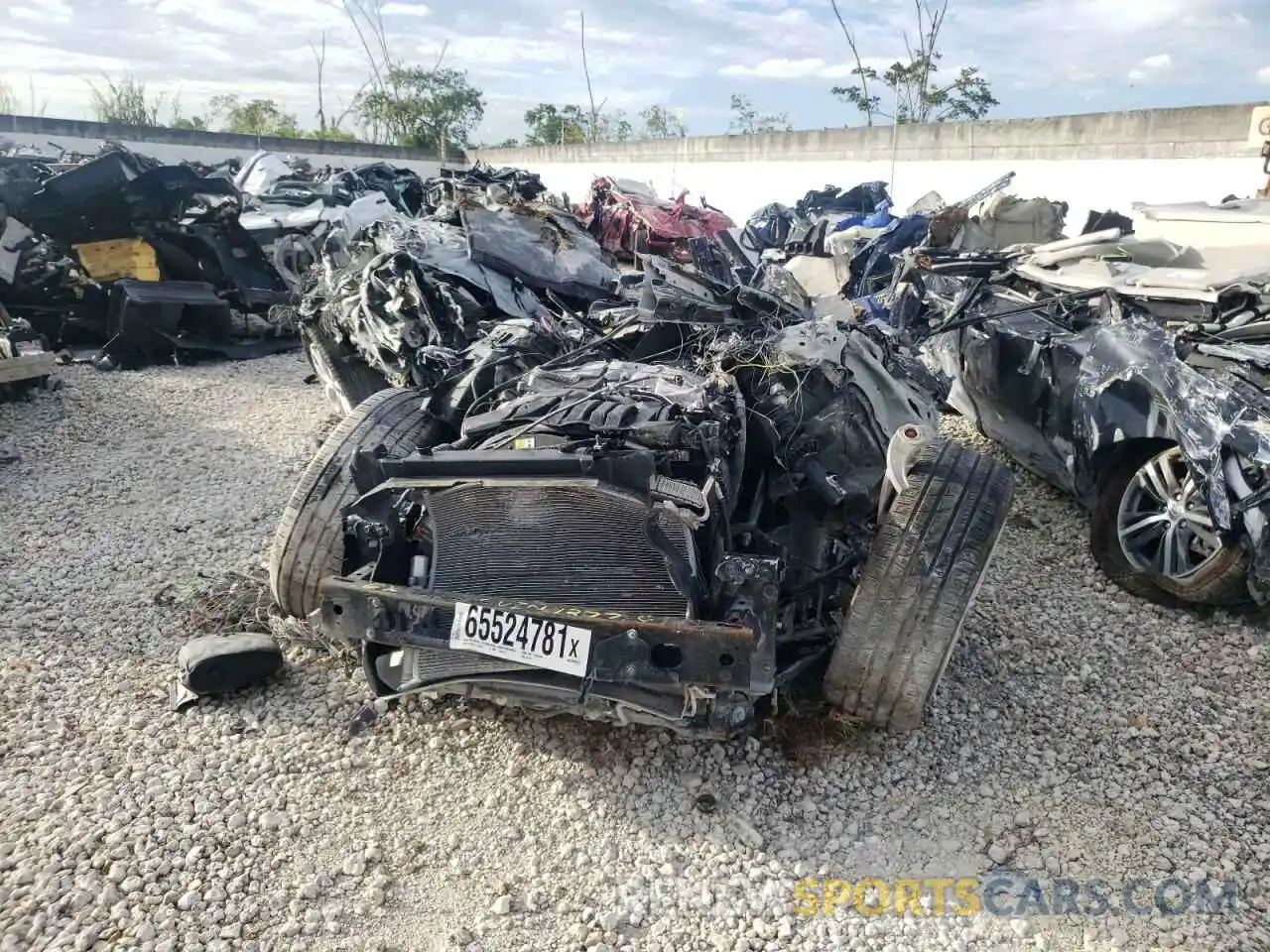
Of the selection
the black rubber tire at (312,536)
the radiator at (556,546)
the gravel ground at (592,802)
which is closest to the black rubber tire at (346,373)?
the gravel ground at (592,802)

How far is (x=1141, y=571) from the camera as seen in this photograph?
139 inches

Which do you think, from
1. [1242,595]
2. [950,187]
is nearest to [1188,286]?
[1242,595]

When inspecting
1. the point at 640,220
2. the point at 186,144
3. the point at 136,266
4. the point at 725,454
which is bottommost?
the point at 725,454

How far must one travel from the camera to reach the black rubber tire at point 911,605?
8.11 feet

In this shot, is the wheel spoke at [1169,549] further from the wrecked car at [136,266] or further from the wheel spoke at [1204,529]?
the wrecked car at [136,266]

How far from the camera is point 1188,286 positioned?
12.9ft

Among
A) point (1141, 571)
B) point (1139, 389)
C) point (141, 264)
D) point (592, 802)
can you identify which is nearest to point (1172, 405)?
point (1139, 389)

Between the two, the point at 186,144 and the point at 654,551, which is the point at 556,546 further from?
the point at 186,144

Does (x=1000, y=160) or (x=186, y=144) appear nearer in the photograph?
(x=1000, y=160)

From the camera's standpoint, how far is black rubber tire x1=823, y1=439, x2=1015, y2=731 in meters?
2.47

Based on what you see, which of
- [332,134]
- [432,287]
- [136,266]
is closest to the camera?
[432,287]

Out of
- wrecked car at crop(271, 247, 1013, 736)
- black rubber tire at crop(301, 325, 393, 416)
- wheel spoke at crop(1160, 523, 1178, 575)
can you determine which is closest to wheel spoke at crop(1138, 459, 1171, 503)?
wheel spoke at crop(1160, 523, 1178, 575)

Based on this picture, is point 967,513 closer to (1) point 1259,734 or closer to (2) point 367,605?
(1) point 1259,734

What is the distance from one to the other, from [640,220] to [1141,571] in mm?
9689
